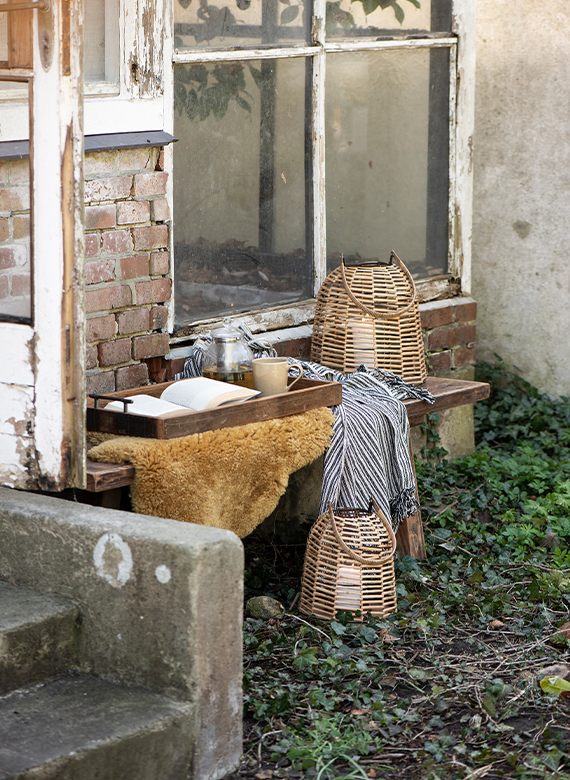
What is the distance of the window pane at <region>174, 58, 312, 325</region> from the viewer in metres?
4.00

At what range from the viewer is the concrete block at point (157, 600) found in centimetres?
244

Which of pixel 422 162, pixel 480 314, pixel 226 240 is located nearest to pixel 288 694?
pixel 226 240

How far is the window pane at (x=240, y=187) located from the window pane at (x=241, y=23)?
0.09 meters

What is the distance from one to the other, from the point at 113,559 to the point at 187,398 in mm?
838

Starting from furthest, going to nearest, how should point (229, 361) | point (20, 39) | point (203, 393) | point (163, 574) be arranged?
point (229, 361), point (203, 393), point (20, 39), point (163, 574)

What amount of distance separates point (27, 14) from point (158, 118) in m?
1.11

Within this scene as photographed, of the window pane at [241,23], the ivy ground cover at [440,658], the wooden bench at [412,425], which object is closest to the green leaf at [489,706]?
the ivy ground cover at [440,658]

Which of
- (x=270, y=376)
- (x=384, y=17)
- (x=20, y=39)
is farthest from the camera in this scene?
(x=384, y=17)

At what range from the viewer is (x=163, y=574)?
2.45m

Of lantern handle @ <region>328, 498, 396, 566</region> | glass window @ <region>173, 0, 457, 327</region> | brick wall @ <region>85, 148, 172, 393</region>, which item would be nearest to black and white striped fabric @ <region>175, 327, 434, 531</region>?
lantern handle @ <region>328, 498, 396, 566</region>

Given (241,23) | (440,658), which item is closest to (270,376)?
(440,658)

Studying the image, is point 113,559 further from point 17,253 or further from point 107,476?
point 17,253

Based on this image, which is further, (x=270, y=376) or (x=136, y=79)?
(x=136, y=79)

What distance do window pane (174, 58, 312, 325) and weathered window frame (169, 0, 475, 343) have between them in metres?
0.05
